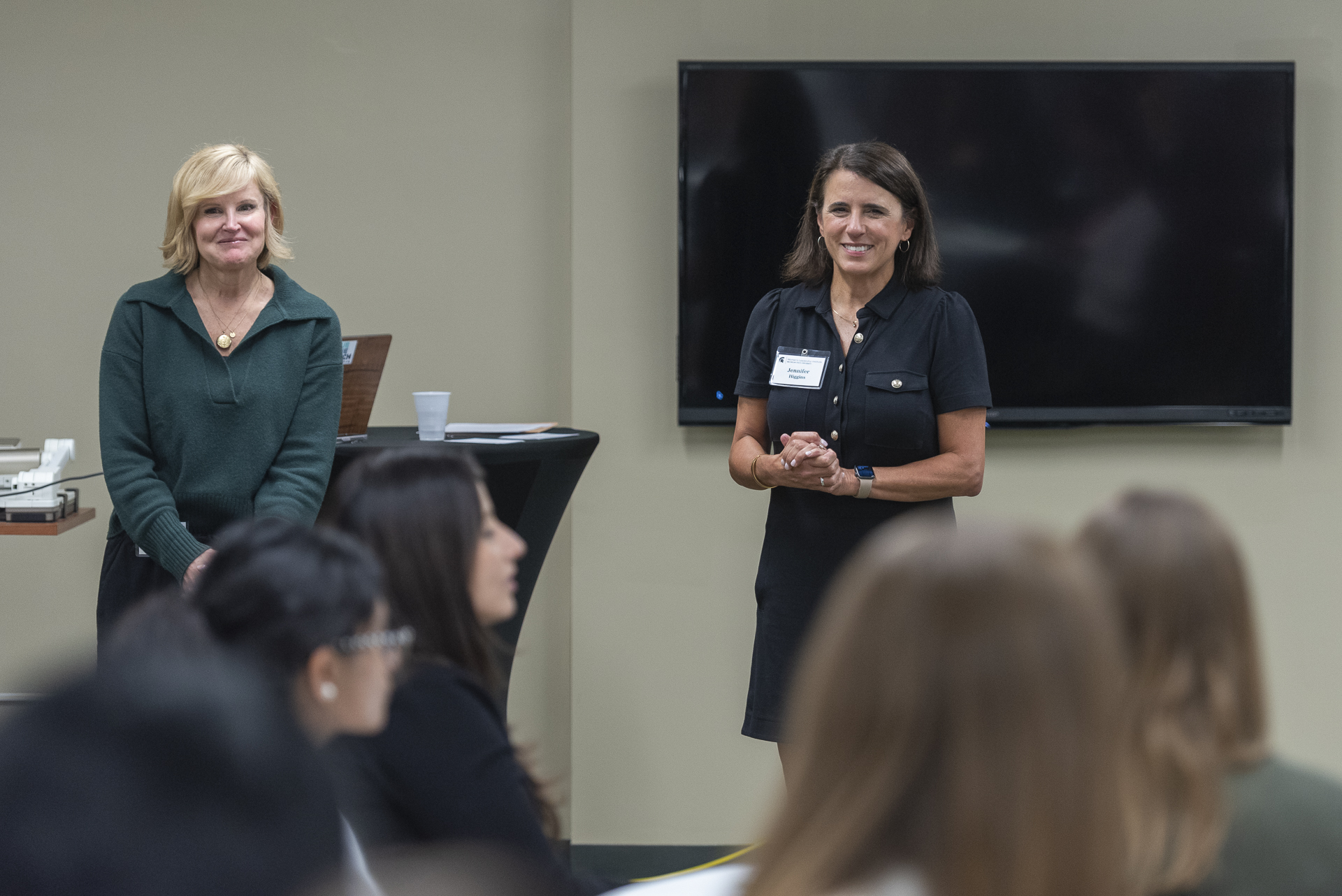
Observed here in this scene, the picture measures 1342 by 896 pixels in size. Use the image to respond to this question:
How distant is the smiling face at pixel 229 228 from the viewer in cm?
230

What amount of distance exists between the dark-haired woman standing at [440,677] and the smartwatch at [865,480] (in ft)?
3.17

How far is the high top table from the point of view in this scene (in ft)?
8.54

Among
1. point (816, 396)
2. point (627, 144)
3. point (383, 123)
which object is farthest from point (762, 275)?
point (383, 123)

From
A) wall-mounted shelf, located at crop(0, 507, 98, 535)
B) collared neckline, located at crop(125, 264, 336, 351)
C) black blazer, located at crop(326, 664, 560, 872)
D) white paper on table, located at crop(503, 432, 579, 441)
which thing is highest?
collared neckline, located at crop(125, 264, 336, 351)

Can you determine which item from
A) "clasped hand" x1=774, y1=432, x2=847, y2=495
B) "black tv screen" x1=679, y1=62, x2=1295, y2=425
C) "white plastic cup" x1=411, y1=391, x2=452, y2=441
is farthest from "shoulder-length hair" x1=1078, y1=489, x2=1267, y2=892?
"black tv screen" x1=679, y1=62, x2=1295, y2=425

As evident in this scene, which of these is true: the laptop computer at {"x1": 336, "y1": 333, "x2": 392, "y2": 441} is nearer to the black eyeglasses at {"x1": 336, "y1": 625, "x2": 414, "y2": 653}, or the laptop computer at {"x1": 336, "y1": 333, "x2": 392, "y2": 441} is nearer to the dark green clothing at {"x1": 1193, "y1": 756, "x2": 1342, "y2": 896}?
the black eyeglasses at {"x1": 336, "y1": 625, "x2": 414, "y2": 653}

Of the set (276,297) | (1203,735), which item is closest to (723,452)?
(276,297)

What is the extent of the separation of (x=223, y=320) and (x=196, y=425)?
0.22 metres

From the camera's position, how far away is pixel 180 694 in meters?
0.55

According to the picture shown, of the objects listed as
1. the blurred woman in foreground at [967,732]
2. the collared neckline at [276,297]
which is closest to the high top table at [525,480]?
the collared neckline at [276,297]

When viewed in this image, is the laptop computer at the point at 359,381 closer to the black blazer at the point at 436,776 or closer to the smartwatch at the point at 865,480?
the smartwatch at the point at 865,480

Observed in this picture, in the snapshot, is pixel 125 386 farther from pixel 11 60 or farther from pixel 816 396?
pixel 11 60

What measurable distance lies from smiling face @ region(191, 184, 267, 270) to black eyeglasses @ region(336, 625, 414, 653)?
4.35ft

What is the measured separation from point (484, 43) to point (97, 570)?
184cm
